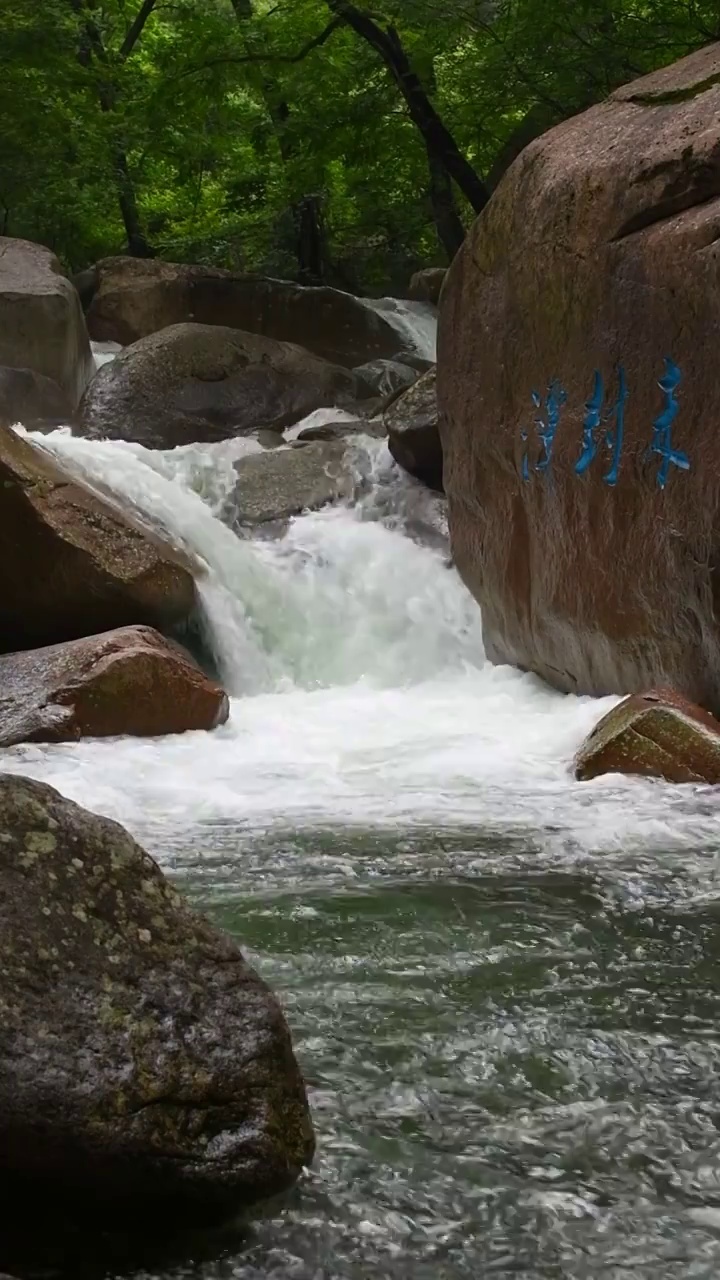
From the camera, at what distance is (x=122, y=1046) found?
239 cm

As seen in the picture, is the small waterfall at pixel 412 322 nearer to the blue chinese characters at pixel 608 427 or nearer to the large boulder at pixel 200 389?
the large boulder at pixel 200 389

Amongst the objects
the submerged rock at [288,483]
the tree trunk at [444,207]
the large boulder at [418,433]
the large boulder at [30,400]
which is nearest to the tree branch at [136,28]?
the tree trunk at [444,207]

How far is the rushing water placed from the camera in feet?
7.95

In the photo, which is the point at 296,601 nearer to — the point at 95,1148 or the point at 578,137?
the point at 578,137

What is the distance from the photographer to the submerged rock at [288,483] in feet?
37.6

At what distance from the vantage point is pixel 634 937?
3.91 m

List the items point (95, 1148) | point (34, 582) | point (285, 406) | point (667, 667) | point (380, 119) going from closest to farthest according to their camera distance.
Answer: point (95, 1148), point (667, 667), point (34, 582), point (285, 406), point (380, 119)

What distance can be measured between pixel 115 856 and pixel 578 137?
677cm

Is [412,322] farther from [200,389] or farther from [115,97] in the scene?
[115,97]

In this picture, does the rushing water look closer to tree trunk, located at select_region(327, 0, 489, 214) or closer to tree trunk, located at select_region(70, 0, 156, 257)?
tree trunk, located at select_region(327, 0, 489, 214)

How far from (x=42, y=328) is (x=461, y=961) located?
37.8ft

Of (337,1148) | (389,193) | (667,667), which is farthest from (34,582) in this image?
(389,193)

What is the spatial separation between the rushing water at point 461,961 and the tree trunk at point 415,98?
840 centimetres

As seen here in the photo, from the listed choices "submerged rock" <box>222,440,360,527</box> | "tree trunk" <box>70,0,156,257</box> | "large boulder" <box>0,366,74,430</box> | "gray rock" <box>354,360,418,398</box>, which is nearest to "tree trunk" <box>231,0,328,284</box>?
"tree trunk" <box>70,0,156,257</box>
